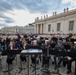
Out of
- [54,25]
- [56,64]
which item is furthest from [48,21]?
[56,64]

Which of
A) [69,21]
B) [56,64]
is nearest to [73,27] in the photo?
[69,21]

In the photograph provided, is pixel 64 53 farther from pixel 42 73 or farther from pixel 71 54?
pixel 42 73

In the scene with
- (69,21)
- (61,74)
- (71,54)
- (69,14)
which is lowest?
(61,74)

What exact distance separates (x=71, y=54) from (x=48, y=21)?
32.9 meters

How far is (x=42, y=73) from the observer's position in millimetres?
4277

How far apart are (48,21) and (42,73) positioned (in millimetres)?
32887

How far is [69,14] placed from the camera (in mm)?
25156

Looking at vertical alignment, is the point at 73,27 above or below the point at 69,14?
below

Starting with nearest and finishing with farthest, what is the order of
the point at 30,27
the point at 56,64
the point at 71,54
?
the point at 71,54, the point at 56,64, the point at 30,27

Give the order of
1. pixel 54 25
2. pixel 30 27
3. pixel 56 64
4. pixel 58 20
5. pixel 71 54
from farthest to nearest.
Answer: pixel 30 27 → pixel 54 25 → pixel 58 20 → pixel 56 64 → pixel 71 54

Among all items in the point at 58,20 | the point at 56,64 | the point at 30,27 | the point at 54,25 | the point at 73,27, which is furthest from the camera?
the point at 30,27

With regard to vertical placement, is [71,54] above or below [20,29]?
below

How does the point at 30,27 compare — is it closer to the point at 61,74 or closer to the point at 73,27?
the point at 73,27

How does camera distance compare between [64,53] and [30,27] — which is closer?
[64,53]
